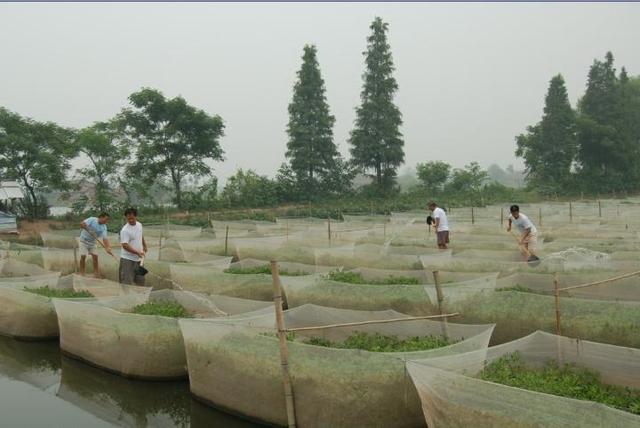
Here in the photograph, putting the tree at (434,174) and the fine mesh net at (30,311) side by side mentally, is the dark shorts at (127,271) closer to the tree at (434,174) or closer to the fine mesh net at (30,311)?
the fine mesh net at (30,311)

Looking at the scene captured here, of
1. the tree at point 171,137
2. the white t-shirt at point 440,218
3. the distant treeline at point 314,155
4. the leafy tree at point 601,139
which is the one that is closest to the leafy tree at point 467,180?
the distant treeline at point 314,155

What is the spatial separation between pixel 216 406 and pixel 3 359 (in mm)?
3754

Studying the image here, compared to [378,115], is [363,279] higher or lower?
lower

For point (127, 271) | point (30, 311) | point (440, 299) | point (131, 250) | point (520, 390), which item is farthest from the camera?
→ point (127, 271)

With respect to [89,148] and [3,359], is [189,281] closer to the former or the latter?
[3,359]

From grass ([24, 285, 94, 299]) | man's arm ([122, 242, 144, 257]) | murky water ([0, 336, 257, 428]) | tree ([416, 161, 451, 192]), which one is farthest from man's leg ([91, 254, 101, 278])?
tree ([416, 161, 451, 192])

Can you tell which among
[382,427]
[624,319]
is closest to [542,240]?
[624,319]

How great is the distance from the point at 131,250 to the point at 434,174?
89.4 ft

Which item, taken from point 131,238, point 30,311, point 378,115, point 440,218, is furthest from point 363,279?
point 378,115

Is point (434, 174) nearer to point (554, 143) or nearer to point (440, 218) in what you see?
point (554, 143)

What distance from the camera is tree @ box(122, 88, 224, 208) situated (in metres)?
23.0

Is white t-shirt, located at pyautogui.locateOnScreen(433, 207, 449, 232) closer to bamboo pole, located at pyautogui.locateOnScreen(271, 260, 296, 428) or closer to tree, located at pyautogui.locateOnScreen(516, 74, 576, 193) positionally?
bamboo pole, located at pyautogui.locateOnScreen(271, 260, 296, 428)

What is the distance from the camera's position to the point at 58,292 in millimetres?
8094

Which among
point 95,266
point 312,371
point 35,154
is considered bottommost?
point 312,371
